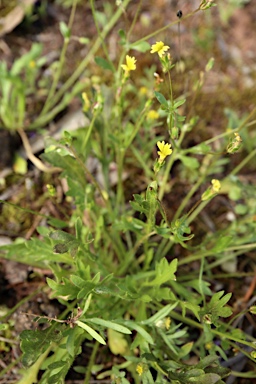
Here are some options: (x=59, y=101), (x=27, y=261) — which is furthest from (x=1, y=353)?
(x=59, y=101)

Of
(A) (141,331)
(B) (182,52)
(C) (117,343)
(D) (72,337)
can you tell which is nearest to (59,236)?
(D) (72,337)

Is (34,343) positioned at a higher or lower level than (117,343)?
higher

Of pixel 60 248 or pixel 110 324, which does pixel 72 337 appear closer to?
pixel 110 324

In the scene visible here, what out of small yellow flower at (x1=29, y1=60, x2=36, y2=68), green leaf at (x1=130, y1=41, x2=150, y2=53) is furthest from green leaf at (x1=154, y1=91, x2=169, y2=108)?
small yellow flower at (x1=29, y1=60, x2=36, y2=68)

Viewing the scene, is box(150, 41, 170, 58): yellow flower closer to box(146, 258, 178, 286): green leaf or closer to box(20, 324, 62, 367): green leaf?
box(146, 258, 178, 286): green leaf

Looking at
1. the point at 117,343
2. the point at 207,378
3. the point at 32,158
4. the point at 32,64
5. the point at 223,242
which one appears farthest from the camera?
the point at 32,64

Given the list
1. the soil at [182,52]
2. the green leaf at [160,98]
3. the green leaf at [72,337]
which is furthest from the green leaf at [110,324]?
the soil at [182,52]

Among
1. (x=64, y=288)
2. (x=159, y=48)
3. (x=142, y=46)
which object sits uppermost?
(x=159, y=48)

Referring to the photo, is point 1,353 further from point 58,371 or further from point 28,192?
point 28,192
